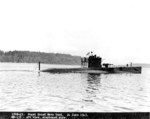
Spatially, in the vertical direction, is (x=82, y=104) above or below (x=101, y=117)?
below

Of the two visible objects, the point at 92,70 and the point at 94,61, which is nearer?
the point at 92,70

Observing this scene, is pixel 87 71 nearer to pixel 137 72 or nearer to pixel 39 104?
pixel 137 72

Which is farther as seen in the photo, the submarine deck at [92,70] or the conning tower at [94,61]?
the conning tower at [94,61]

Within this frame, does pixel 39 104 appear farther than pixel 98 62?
No

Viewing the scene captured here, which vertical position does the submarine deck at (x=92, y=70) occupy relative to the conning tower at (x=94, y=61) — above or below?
below

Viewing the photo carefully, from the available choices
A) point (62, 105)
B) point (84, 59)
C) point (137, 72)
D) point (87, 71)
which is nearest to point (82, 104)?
point (62, 105)

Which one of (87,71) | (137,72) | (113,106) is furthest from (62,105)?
(137,72)

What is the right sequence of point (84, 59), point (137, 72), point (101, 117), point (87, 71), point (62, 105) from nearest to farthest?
point (101, 117) < point (62, 105) < point (87, 71) < point (84, 59) < point (137, 72)

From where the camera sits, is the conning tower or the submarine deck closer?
the submarine deck

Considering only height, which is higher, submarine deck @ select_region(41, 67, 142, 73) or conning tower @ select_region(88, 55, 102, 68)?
conning tower @ select_region(88, 55, 102, 68)

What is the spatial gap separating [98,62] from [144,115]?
204 ft

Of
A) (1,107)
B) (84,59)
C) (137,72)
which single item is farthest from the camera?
(137,72)

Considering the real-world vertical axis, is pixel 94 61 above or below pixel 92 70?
above

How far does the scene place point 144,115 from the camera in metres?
8.48
